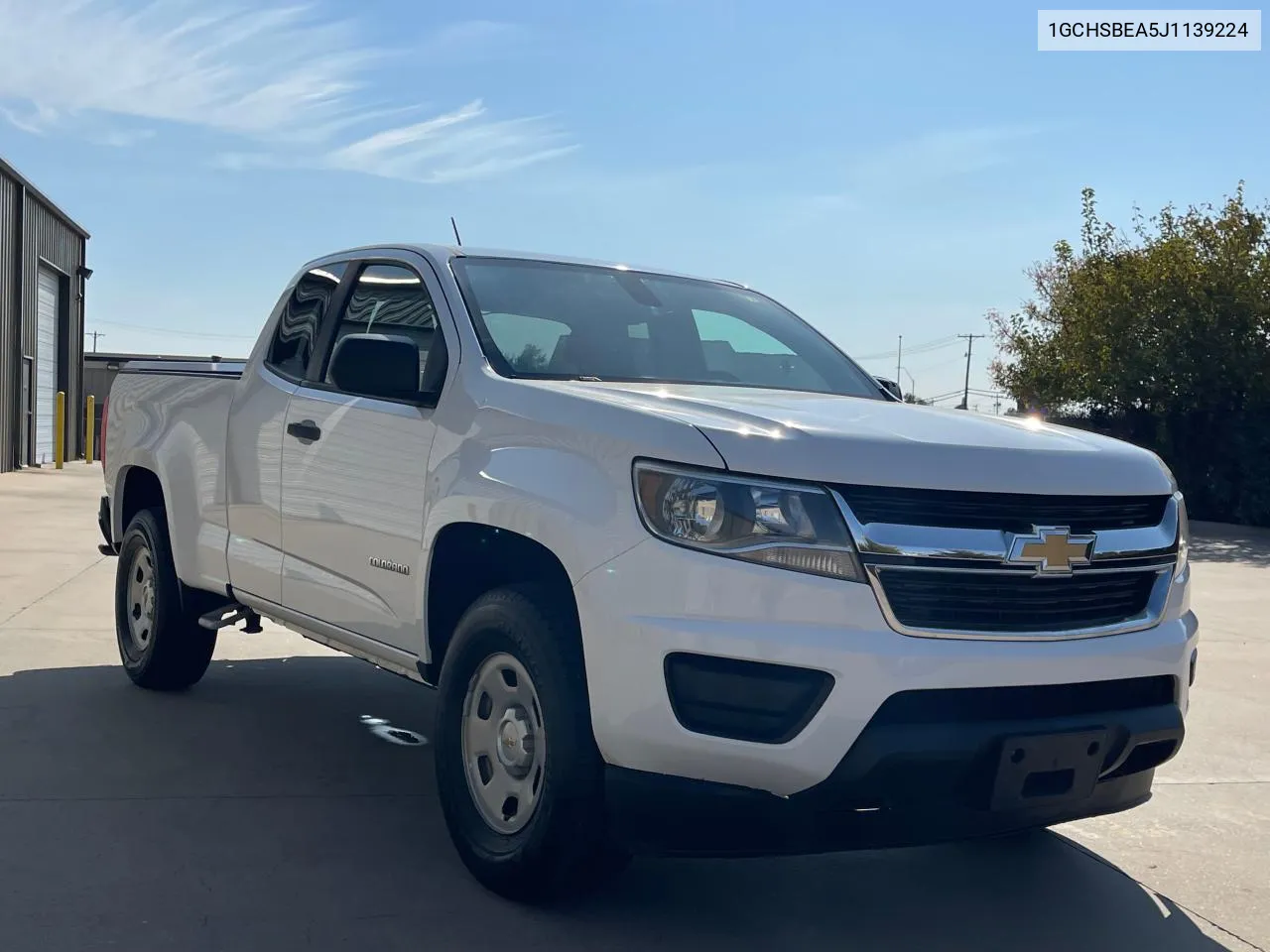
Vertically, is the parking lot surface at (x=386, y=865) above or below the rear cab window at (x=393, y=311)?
below

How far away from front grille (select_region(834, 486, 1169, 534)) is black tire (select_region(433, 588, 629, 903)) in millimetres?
850

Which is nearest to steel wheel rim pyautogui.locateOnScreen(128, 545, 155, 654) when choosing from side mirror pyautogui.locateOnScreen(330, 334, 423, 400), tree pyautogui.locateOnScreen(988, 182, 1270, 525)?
side mirror pyautogui.locateOnScreen(330, 334, 423, 400)

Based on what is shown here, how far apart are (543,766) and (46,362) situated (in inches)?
1159

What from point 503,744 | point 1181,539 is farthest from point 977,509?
point 503,744

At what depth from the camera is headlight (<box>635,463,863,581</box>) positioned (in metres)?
3.10

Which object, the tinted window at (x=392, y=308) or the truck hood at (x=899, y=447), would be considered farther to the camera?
the tinted window at (x=392, y=308)

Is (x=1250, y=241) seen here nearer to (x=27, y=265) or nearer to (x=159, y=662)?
(x=159, y=662)

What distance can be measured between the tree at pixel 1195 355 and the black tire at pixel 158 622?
18958 mm

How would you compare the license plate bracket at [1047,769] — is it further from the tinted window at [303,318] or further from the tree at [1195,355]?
the tree at [1195,355]

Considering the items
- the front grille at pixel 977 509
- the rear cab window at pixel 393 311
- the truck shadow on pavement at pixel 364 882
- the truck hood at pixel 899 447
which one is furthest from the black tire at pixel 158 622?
the front grille at pixel 977 509

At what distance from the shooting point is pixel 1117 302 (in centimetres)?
2316

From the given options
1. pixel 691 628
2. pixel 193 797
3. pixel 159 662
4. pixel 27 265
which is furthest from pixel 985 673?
pixel 27 265

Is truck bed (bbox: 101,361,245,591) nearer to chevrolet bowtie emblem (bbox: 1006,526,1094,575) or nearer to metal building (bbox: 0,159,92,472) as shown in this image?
chevrolet bowtie emblem (bbox: 1006,526,1094,575)

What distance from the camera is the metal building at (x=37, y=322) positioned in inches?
993
